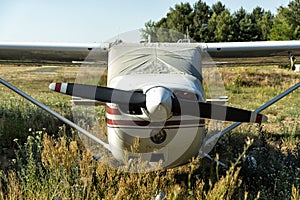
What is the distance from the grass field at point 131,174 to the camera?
256cm

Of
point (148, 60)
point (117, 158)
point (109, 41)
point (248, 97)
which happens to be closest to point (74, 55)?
point (109, 41)

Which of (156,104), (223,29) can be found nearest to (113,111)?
(156,104)

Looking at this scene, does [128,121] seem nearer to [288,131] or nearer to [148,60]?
[148,60]

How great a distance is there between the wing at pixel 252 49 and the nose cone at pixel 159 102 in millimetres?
2053

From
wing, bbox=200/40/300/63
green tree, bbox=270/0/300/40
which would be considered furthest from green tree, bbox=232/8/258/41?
wing, bbox=200/40/300/63

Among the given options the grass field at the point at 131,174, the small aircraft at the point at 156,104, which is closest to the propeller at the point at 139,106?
the small aircraft at the point at 156,104

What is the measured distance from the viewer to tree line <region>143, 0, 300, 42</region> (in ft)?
156

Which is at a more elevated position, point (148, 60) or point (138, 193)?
point (148, 60)

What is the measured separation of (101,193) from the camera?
2.63 m

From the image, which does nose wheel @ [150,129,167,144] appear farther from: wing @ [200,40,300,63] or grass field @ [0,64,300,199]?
wing @ [200,40,300,63]

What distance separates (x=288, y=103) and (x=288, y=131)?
17.3ft

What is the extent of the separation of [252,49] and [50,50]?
2.62 metres

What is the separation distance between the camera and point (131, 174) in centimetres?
264

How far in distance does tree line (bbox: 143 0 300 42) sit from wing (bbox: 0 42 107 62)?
39652mm
